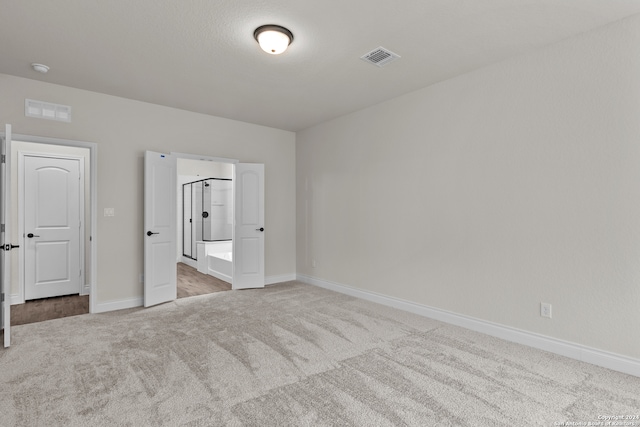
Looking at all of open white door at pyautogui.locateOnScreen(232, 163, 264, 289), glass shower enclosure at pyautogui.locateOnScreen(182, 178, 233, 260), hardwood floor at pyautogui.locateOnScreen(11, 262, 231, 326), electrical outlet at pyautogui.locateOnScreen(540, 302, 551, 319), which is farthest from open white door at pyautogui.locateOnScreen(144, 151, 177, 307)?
electrical outlet at pyautogui.locateOnScreen(540, 302, 551, 319)

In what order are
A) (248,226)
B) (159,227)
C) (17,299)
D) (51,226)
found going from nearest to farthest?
1. (159,227)
2. (17,299)
3. (51,226)
4. (248,226)

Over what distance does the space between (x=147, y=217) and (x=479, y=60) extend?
4.40 m

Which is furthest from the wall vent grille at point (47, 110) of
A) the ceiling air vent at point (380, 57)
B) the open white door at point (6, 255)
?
the ceiling air vent at point (380, 57)

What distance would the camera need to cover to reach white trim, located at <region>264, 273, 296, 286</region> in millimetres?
5789

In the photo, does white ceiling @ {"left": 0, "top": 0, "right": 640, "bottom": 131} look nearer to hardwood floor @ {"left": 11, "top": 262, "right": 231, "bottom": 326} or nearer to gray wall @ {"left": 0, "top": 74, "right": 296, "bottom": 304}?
gray wall @ {"left": 0, "top": 74, "right": 296, "bottom": 304}

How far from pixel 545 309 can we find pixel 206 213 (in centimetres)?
727

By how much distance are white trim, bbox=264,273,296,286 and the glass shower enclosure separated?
2707mm

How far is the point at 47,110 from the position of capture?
152 inches

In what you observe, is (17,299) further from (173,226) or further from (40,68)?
(40,68)

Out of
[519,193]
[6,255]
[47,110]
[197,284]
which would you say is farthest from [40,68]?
[519,193]

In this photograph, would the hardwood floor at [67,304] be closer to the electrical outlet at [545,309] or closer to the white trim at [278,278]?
the white trim at [278,278]

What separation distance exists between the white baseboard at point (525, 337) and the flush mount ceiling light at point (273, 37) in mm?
3256

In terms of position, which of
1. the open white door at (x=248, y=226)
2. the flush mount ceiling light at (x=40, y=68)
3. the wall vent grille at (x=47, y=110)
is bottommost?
the open white door at (x=248, y=226)

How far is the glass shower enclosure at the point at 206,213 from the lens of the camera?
813 centimetres
